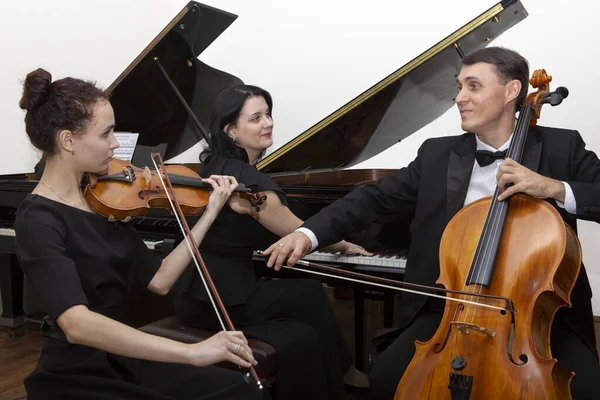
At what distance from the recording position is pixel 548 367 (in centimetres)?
142

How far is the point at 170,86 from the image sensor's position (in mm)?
3287

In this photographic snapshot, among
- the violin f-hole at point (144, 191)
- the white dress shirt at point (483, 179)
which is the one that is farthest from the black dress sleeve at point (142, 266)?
the white dress shirt at point (483, 179)

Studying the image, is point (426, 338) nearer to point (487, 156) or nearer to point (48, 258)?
point (487, 156)

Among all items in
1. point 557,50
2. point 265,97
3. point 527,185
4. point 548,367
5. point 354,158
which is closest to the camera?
point 548,367

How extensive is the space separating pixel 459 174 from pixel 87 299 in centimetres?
115

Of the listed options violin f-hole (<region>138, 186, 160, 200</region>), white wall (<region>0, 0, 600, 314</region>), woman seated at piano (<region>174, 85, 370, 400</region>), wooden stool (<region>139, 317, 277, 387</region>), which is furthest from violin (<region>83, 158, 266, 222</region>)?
white wall (<region>0, 0, 600, 314</region>)

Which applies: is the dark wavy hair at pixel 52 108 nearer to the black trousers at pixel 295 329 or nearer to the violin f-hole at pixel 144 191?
the violin f-hole at pixel 144 191

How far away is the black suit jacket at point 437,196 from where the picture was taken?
1863 millimetres

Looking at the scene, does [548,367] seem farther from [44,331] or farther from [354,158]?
[354,158]

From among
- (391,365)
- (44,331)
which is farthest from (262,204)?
(44,331)

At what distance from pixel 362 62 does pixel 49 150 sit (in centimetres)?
310

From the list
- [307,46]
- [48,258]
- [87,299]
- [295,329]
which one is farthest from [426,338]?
[307,46]

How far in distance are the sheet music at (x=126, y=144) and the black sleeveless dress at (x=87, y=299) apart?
58.1 inches

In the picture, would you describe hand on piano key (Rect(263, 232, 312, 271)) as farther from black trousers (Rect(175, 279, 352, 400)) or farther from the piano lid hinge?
the piano lid hinge
